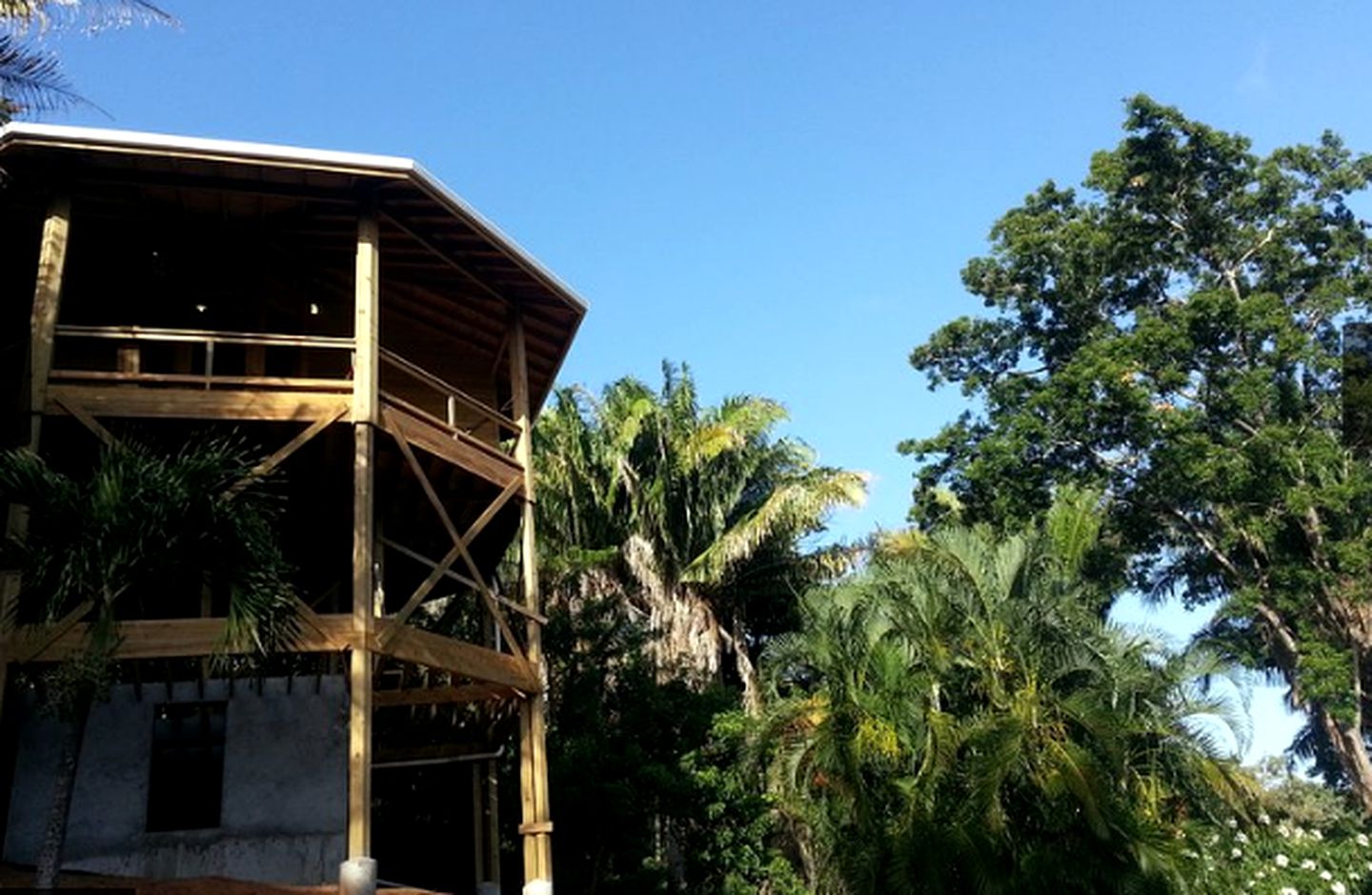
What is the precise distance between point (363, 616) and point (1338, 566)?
70.3 feet

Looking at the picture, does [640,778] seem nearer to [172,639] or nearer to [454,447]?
[454,447]

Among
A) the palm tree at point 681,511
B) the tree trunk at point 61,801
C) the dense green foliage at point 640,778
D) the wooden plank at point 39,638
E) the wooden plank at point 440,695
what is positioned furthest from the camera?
the palm tree at point 681,511

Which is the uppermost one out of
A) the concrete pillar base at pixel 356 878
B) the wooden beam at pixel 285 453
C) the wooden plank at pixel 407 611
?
the wooden beam at pixel 285 453

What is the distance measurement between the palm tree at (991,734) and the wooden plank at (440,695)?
520 centimetres

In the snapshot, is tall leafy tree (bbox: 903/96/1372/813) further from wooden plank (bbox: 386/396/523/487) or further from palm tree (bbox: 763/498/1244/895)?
wooden plank (bbox: 386/396/523/487)

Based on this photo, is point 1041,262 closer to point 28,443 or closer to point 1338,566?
point 1338,566

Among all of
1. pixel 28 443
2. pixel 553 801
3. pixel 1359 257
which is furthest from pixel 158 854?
pixel 1359 257

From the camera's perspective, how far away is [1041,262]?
104ft

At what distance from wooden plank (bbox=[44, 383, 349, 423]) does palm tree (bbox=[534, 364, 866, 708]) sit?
1236cm

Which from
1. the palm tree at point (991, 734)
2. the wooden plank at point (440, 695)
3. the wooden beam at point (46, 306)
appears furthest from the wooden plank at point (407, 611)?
the palm tree at point (991, 734)

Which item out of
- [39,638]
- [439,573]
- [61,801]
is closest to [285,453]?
[439,573]

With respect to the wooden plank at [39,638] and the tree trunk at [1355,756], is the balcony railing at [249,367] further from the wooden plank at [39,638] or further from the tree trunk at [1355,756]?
the tree trunk at [1355,756]

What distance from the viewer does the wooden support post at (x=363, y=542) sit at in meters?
11.4

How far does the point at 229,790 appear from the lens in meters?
13.7
